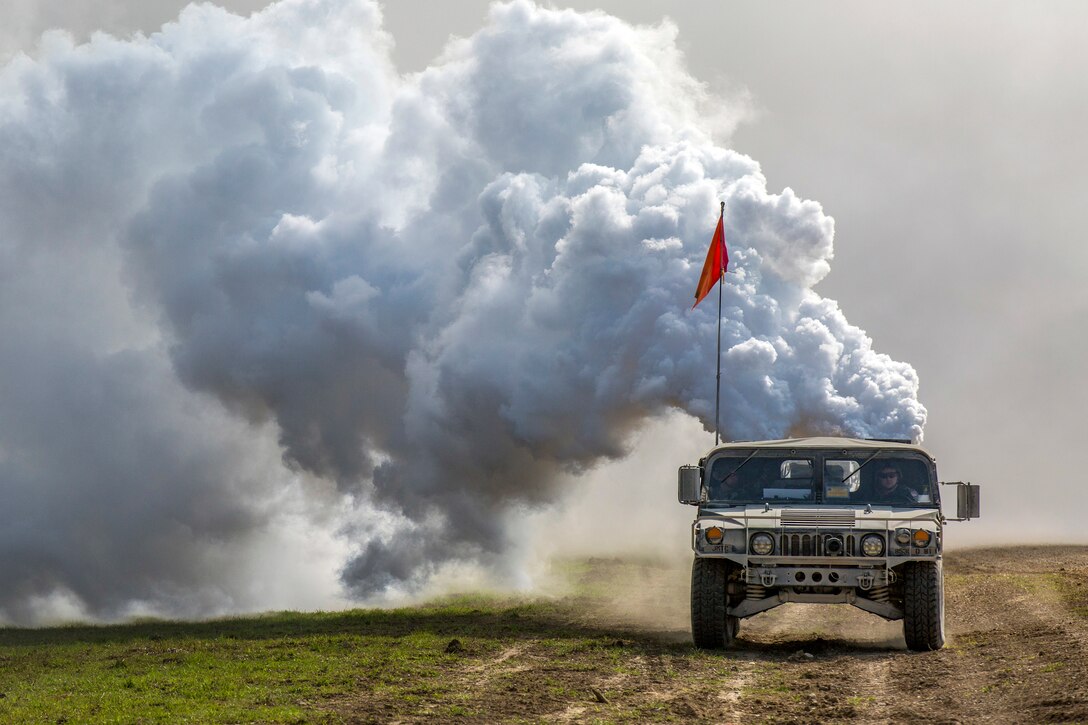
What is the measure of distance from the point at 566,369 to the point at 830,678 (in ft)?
54.7

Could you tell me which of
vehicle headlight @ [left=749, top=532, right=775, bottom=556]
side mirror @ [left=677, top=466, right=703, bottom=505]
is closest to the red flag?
side mirror @ [left=677, top=466, right=703, bottom=505]

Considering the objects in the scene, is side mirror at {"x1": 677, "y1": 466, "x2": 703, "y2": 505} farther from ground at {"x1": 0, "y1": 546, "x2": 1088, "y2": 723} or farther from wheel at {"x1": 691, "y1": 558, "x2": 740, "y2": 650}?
ground at {"x1": 0, "y1": 546, "x2": 1088, "y2": 723}

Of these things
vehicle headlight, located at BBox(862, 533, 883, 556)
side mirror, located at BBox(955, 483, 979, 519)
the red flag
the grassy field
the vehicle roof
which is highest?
the red flag

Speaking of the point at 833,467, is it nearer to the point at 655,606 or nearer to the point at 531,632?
the point at 531,632

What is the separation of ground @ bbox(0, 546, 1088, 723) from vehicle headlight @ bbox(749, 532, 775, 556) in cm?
159

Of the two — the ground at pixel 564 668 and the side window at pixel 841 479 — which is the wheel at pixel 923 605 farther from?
the side window at pixel 841 479

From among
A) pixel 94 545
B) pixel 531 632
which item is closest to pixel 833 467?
pixel 531 632

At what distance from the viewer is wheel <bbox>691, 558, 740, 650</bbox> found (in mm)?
21125

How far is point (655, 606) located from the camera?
102 feet

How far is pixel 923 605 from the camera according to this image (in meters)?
20.7

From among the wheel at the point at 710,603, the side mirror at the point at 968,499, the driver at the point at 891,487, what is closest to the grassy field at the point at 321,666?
the wheel at the point at 710,603

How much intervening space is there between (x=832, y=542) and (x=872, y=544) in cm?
59

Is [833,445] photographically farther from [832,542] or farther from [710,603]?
[710,603]

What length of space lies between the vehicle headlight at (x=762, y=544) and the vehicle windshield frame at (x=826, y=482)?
136 cm
